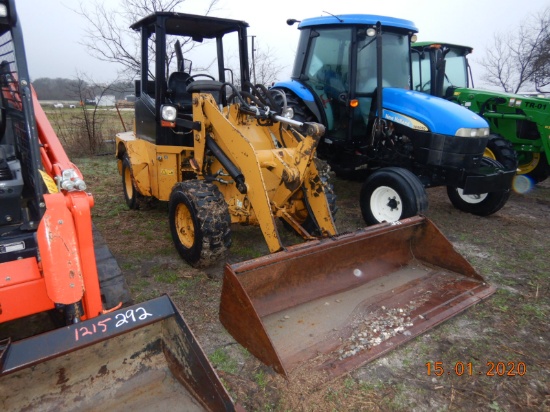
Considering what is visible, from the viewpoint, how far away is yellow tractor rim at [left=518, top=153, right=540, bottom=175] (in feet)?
25.1

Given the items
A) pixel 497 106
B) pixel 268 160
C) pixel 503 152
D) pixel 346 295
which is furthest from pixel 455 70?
pixel 346 295

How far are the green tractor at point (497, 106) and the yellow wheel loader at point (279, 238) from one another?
3.74 meters

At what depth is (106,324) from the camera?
71.1 inches

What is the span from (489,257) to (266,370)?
10.4 feet

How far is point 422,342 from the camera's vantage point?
2902 millimetres

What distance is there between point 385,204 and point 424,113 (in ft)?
4.03

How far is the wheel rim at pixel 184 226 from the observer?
3.98m

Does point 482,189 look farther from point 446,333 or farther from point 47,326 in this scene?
point 47,326

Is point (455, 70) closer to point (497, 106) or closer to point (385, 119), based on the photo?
point (497, 106)

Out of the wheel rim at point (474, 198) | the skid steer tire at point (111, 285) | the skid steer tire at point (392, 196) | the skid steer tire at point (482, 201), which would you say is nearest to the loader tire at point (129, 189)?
the skid steer tire at point (111, 285)

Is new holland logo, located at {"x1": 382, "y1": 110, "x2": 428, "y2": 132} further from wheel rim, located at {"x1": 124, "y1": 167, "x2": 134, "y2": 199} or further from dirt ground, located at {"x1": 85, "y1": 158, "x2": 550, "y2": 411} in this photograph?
wheel rim, located at {"x1": 124, "y1": 167, "x2": 134, "y2": 199}

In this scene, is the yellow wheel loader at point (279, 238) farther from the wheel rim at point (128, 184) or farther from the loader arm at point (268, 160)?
the wheel rim at point (128, 184)

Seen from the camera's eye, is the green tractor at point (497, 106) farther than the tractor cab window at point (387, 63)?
Yes

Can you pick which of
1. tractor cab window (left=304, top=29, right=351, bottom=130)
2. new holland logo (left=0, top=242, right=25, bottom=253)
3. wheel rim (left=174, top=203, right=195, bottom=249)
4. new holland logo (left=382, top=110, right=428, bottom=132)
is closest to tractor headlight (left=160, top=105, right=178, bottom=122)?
wheel rim (left=174, top=203, right=195, bottom=249)
